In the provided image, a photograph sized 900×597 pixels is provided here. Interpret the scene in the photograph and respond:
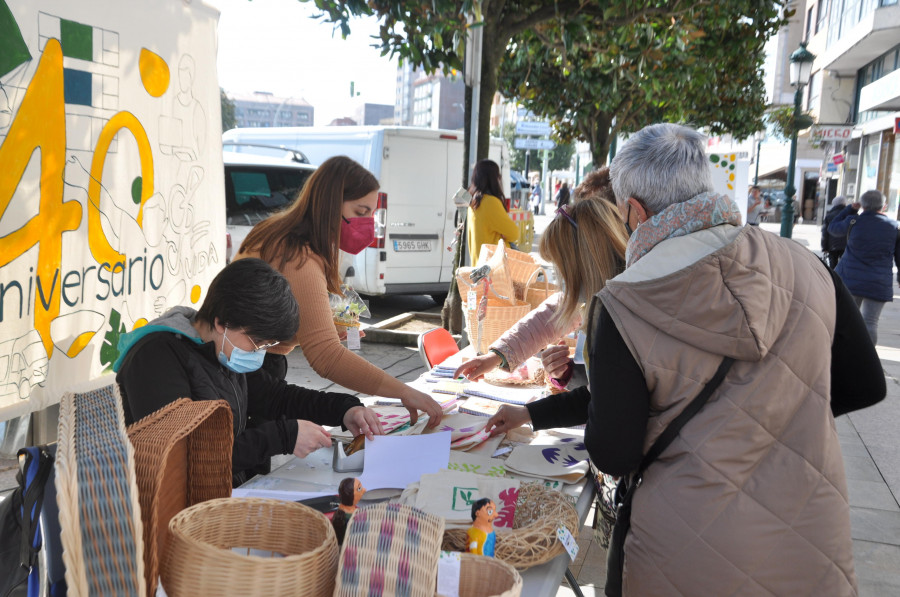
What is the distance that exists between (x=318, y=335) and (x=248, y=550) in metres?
1.46

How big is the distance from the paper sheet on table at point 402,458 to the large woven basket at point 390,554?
90cm

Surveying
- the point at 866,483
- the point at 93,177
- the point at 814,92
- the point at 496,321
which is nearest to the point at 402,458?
the point at 496,321

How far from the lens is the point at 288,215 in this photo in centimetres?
299

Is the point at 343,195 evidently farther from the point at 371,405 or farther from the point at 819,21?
the point at 819,21

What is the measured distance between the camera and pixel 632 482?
1.84 metres

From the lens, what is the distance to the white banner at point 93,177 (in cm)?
316

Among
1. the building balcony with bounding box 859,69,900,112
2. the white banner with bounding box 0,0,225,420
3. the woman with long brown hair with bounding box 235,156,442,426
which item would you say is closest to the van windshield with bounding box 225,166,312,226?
the white banner with bounding box 0,0,225,420

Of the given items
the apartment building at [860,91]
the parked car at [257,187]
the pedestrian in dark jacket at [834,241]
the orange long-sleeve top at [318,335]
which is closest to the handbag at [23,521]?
the orange long-sleeve top at [318,335]

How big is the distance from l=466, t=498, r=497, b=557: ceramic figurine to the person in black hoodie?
0.90 m

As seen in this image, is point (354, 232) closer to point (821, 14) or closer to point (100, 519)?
point (100, 519)

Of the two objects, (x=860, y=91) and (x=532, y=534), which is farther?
(x=860, y=91)

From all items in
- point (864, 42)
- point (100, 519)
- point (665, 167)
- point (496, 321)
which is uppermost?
point (864, 42)

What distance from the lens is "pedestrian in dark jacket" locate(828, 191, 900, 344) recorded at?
7.87 metres

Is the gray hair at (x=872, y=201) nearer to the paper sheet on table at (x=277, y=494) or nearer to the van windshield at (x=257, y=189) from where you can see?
the van windshield at (x=257, y=189)
